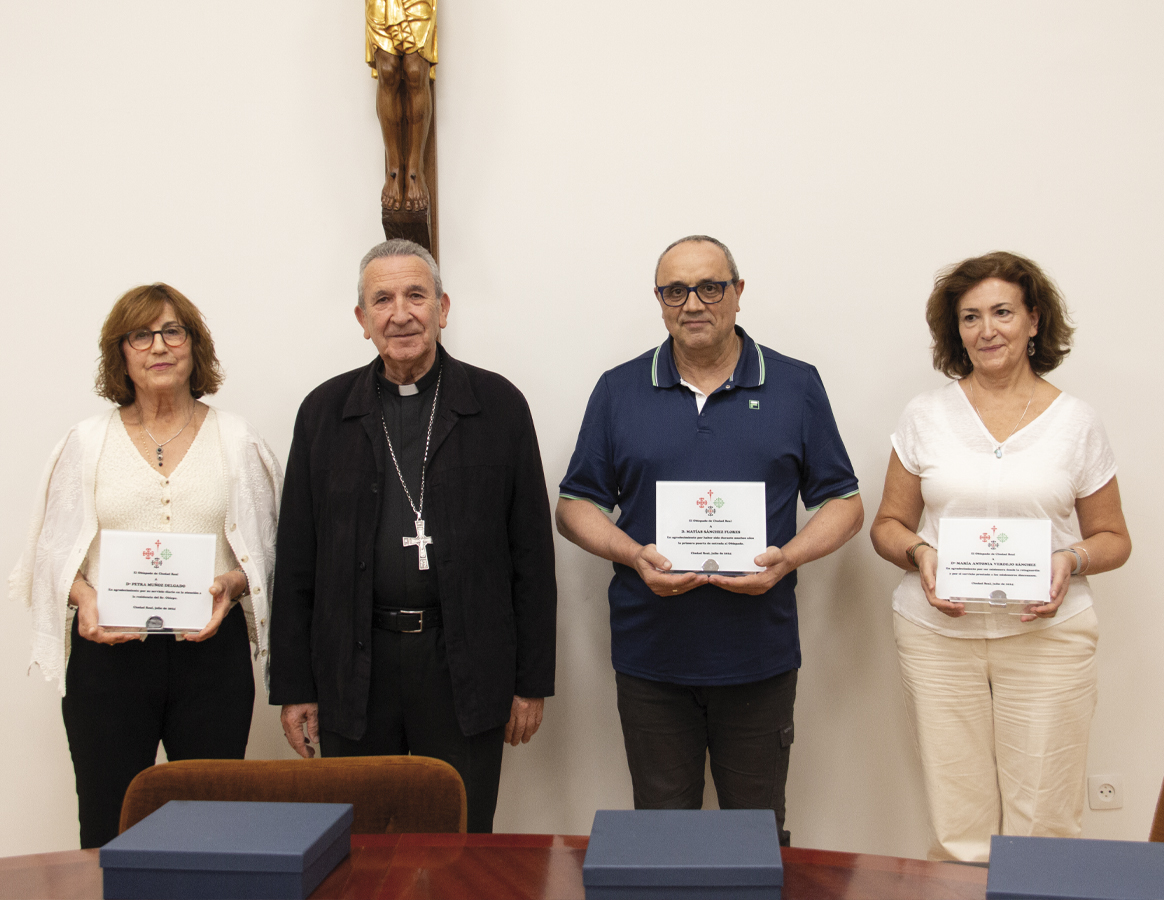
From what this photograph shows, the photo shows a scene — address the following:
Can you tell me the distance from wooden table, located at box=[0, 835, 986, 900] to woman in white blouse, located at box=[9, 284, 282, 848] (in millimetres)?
819

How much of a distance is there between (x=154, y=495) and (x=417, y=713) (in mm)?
788

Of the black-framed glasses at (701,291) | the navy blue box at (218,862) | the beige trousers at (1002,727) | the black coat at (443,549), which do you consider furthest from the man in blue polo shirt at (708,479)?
the navy blue box at (218,862)

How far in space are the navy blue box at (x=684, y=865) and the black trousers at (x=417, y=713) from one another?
0.96 metres

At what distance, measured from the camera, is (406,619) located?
2055 millimetres

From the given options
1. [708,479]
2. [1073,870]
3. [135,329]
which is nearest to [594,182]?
[708,479]

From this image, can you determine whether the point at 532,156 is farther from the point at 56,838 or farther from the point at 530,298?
the point at 56,838

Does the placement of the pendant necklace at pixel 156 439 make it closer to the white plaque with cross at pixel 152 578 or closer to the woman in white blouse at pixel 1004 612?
the white plaque with cross at pixel 152 578

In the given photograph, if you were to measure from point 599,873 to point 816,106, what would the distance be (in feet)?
7.81

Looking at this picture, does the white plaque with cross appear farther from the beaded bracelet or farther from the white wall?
the beaded bracelet

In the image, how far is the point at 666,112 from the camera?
274cm

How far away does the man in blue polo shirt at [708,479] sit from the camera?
7.06 feet

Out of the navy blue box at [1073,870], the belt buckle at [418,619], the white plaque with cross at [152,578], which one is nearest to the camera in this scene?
the navy blue box at [1073,870]

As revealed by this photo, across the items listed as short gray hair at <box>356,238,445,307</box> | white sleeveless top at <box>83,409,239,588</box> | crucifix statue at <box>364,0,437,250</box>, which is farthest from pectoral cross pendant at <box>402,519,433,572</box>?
crucifix statue at <box>364,0,437,250</box>

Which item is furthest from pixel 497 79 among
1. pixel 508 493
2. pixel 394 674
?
pixel 394 674
